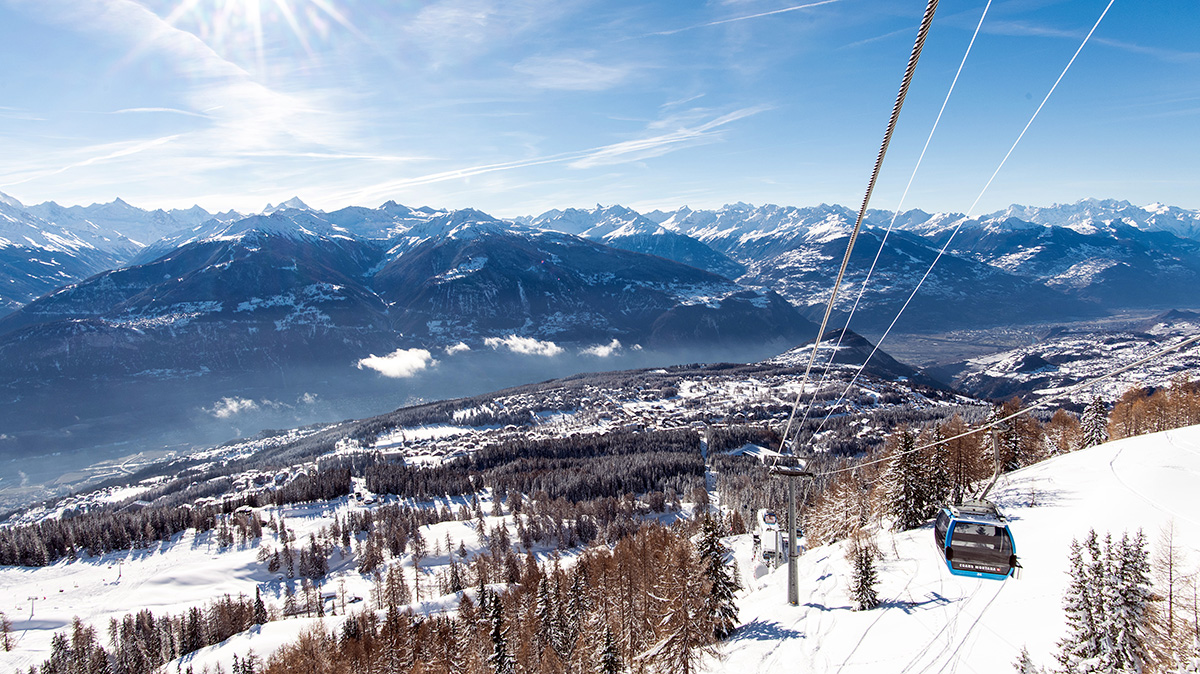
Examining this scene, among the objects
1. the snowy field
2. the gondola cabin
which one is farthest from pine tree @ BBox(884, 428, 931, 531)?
the gondola cabin

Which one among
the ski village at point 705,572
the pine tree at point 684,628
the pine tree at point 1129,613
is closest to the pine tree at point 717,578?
the ski village at point 705,572

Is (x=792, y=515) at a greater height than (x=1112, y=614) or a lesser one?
greater

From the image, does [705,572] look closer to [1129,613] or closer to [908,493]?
[1129,613]

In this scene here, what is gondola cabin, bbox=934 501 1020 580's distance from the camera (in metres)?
24.3

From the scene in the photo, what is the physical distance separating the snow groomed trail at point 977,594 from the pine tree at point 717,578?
155 cm

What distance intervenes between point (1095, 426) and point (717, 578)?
3122 inches

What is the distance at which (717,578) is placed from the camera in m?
45.7

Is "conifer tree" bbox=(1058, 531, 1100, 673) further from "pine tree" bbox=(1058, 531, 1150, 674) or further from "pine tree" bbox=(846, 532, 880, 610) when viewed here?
"pine tree" bbox=(846, 532, 880, 610)

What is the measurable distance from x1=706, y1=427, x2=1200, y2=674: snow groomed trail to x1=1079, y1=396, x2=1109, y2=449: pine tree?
3302 centimetres

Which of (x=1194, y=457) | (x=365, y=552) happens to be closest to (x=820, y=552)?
(x=1194, y=457)

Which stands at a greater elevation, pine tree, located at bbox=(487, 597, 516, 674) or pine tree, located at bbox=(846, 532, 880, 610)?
pine tree, located at bbox=(846, 532, 880, 610)

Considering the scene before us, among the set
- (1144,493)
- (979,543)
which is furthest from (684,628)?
(1144,493)

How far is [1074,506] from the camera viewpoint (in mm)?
44594

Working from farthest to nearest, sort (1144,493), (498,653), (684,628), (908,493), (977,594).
Answer: (908,493) < (498,653) < (1144,493) < (684,628) < (977,594)
